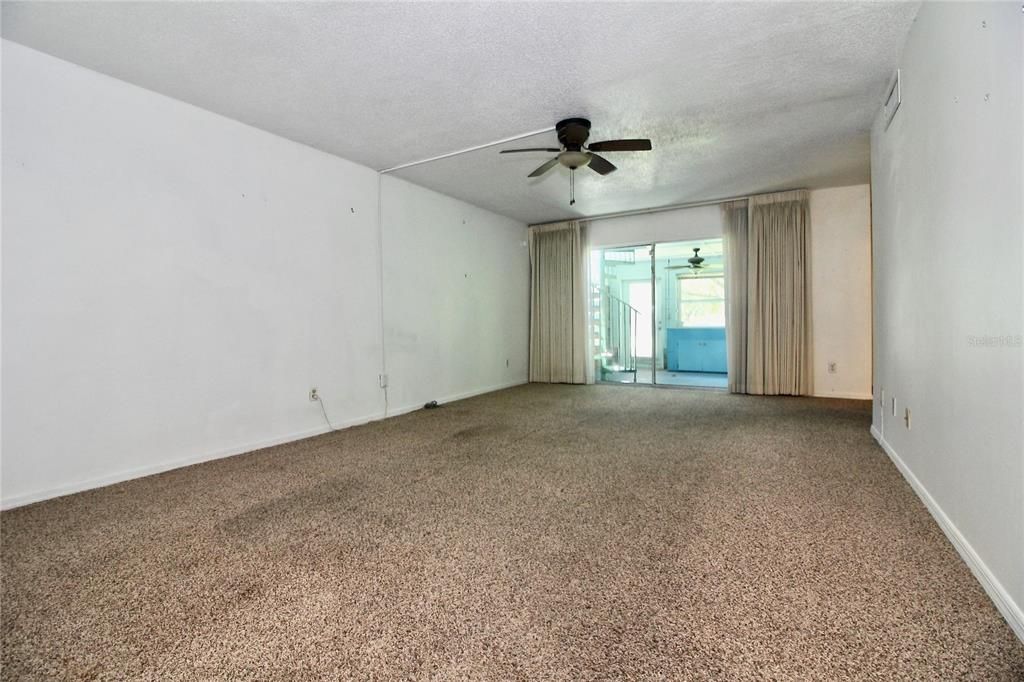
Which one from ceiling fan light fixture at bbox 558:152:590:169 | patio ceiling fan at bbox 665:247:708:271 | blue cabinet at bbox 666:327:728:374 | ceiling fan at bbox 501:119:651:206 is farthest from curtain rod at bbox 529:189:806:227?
ceiling fan light fixture at bbox 558:152:590:169

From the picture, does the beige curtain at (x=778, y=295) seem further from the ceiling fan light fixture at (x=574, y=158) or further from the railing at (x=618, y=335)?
the ceiling fan light fixture at (x=574, y=158)

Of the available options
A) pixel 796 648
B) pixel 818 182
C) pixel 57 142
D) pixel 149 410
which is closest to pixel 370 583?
pixel 796 648

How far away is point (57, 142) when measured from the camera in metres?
2.48

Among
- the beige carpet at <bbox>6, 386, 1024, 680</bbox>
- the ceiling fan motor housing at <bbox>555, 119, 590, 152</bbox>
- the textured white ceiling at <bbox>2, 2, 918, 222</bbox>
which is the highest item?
the textured white ceiling at <bbox>2, 2, 918, 222</bbox>

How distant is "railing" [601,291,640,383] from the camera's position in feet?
23.0

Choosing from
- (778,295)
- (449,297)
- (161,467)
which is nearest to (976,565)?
(161,467)

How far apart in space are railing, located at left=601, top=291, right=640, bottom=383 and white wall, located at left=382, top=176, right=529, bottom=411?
4.05ft

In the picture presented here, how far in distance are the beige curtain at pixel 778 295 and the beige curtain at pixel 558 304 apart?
2.15m

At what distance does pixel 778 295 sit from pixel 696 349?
2246 mm

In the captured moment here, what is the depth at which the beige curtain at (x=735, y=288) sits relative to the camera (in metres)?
5.62

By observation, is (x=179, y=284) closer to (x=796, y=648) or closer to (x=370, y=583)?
(x=370, y=583)

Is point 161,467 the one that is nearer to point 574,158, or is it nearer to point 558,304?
point 574,158

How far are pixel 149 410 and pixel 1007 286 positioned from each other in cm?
410

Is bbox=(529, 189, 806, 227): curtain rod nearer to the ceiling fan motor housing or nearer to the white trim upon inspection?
the white trim
